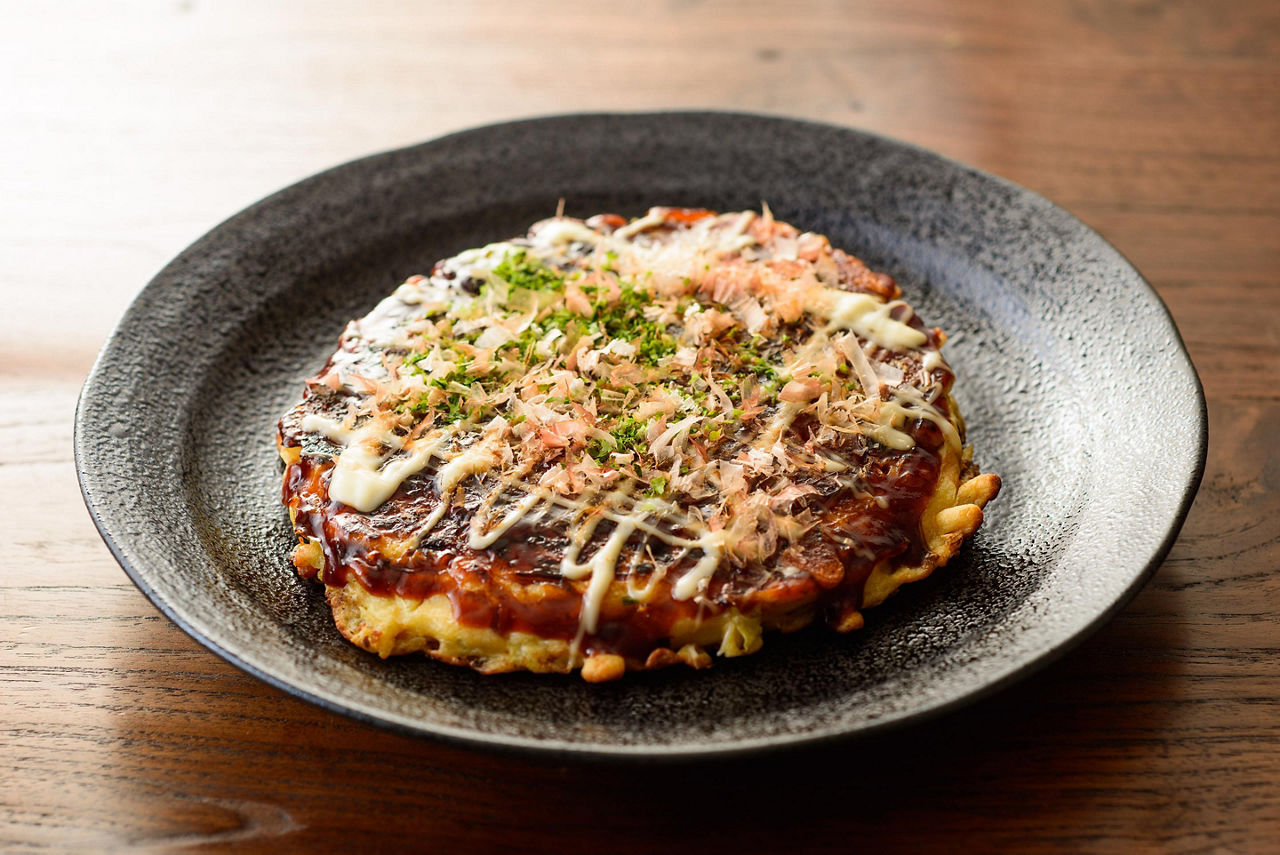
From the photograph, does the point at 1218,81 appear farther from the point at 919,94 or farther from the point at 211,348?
the point at 211,348

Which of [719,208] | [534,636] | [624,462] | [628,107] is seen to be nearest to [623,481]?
[624,462]

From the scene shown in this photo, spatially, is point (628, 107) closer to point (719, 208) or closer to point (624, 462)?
point (719, 208)

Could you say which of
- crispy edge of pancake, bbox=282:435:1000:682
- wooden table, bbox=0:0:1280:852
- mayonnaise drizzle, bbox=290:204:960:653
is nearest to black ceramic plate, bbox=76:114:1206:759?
crispy edge of pancake, bbox=282:435:1000:682

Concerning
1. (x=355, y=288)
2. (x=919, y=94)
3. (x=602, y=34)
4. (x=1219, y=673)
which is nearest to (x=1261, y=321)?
(x=1219, y=673)

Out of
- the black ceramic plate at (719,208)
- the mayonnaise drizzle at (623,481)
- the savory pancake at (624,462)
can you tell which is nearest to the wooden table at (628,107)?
the black ceramic plate at (719,208)

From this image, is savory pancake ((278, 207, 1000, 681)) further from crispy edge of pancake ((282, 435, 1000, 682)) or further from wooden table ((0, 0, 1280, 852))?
wooden table ((0, 0, 1280, 852))

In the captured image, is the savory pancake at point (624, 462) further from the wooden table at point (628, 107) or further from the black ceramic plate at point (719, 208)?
the wooden table at point (628, 107)
